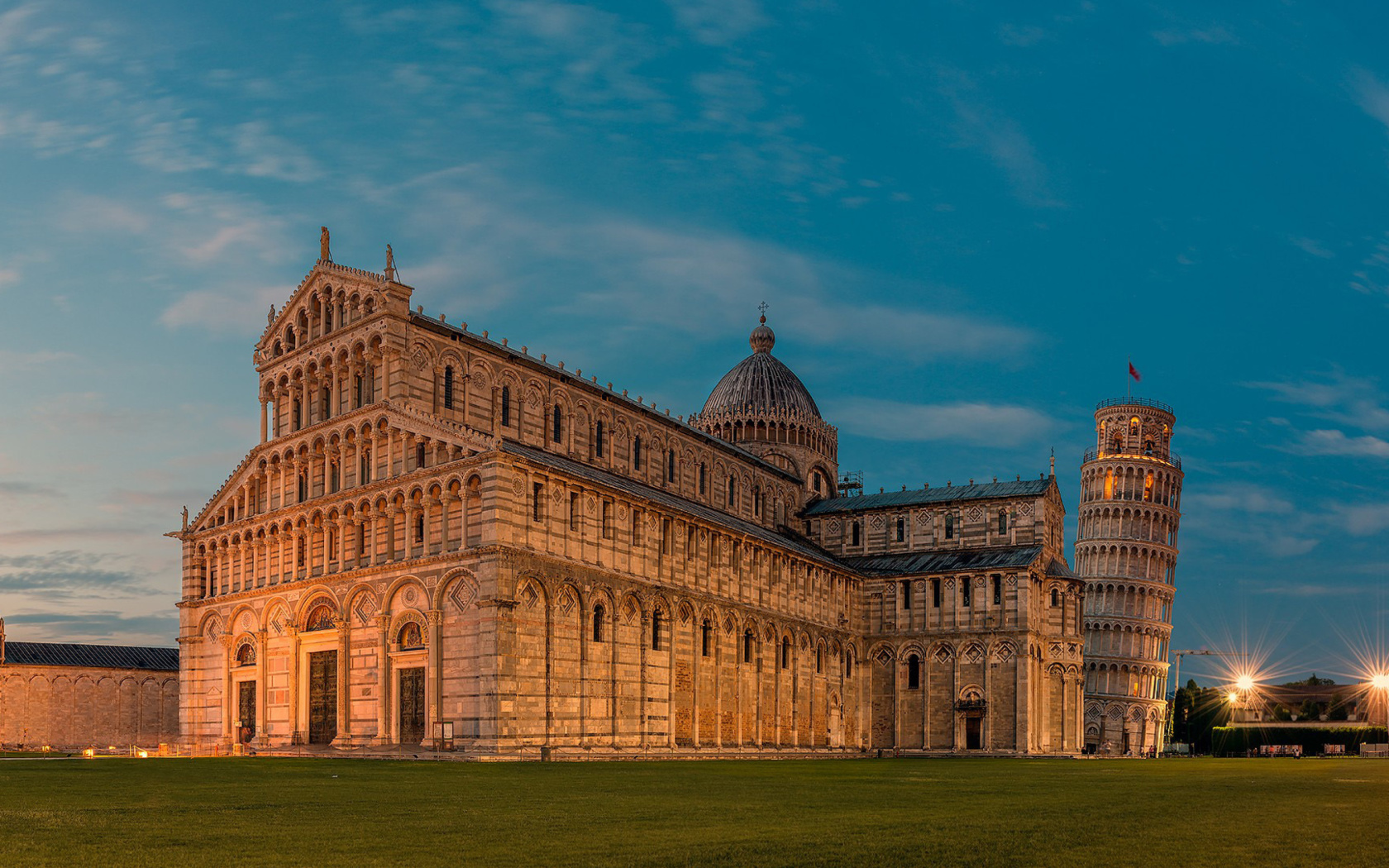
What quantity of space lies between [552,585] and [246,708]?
2120cm

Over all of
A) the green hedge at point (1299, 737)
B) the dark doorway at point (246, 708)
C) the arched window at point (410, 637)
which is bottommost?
the green hedge at point (1299, 737)

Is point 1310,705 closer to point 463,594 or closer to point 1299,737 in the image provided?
point 1299,737

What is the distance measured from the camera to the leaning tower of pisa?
13438 cm

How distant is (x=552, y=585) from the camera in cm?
5822

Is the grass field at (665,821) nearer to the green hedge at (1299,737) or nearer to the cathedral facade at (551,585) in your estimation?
the cathedral facade at (551,585)

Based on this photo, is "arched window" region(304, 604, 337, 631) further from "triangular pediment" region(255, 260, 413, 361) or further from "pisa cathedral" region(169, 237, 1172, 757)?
"triangular pediment" region(255, 260, 413, 361)

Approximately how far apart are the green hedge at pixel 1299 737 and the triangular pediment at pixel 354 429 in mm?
86646

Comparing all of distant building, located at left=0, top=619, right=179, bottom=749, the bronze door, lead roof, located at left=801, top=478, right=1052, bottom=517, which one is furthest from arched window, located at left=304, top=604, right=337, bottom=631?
lead roof, located at left=801, top=478, right=1052, bottom=517

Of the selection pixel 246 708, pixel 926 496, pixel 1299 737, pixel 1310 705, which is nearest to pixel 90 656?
pixel 246 708

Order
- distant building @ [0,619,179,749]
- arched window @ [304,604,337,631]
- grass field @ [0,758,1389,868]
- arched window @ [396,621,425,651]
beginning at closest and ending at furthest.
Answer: grass field @ [0,758,1389,868]
arched window @ [396,621,425,651]
arched window @ [304,604,337,631]
distant building @ [0,619,179,749]

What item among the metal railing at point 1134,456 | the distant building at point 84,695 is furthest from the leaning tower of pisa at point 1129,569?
the distant building at point 84,695

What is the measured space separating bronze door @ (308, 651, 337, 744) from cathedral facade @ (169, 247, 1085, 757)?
0.12 metres

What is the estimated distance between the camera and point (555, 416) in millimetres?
72250

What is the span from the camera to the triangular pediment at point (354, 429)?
57.8 metres
